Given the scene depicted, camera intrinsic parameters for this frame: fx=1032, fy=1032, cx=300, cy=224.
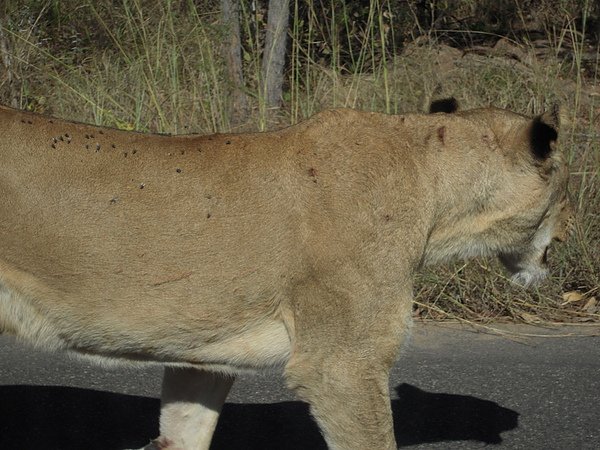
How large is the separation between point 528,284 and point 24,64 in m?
4.90

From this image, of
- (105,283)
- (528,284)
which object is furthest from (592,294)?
(105,283)

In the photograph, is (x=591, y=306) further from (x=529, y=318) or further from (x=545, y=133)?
(x=545, y=133)

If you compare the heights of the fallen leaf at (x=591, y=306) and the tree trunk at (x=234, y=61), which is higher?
the tree trunk at (x=234, y=61)

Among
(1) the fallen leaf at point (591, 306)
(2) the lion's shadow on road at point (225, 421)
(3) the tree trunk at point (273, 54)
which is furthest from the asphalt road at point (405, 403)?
(3) the tree trunk at point (273, 54)

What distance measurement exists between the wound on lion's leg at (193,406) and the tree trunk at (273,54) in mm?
3983

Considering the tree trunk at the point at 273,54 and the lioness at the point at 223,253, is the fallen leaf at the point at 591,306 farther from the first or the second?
the lioness at the point at 223,253

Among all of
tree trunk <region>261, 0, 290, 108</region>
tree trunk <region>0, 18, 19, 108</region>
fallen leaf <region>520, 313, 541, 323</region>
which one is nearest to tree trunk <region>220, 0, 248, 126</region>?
tree trunk <region>261, 0, 290, 108</region>

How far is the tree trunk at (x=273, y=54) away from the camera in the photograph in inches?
308

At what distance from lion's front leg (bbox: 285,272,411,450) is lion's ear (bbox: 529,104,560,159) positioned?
2.97 ft

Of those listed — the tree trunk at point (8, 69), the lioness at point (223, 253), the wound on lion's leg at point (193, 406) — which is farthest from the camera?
the tree trunk at point (8, 69)

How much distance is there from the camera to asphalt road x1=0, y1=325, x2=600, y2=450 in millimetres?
4488

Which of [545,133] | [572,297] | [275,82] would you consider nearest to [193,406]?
[545,133]

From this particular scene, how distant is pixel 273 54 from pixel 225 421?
13.4 ft

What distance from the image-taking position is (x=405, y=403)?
16.1ft
